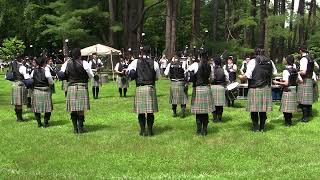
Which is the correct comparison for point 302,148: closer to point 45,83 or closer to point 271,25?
point 45,83

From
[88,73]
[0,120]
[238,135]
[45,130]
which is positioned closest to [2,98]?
[0,120]

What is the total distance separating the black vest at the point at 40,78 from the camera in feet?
36.1

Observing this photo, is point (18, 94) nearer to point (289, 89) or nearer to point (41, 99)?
point (41, 99)

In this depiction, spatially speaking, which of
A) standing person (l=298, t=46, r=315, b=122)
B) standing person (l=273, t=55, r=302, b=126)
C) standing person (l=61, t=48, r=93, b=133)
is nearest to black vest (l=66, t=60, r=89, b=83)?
standing person (l=61, t=48, r=93, b=133)

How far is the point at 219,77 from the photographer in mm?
11797

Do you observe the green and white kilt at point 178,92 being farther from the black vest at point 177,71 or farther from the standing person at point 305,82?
the standing person at point 305,82

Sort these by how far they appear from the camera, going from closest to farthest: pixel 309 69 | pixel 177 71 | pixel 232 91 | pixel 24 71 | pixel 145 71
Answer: pixel 145 71
pixel 309 69
pixel 24 71
pixel 177 71
pixel 232 91

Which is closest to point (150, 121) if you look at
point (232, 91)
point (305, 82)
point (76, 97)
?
point (76, 97)

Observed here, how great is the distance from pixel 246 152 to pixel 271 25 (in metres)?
23.4

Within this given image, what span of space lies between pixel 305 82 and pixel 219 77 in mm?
1948

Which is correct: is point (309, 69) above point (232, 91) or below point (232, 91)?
above

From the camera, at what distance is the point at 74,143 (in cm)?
952

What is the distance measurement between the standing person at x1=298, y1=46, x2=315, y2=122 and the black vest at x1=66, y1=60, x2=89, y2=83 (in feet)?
15.8

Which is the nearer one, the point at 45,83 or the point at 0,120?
the point at 45,83
